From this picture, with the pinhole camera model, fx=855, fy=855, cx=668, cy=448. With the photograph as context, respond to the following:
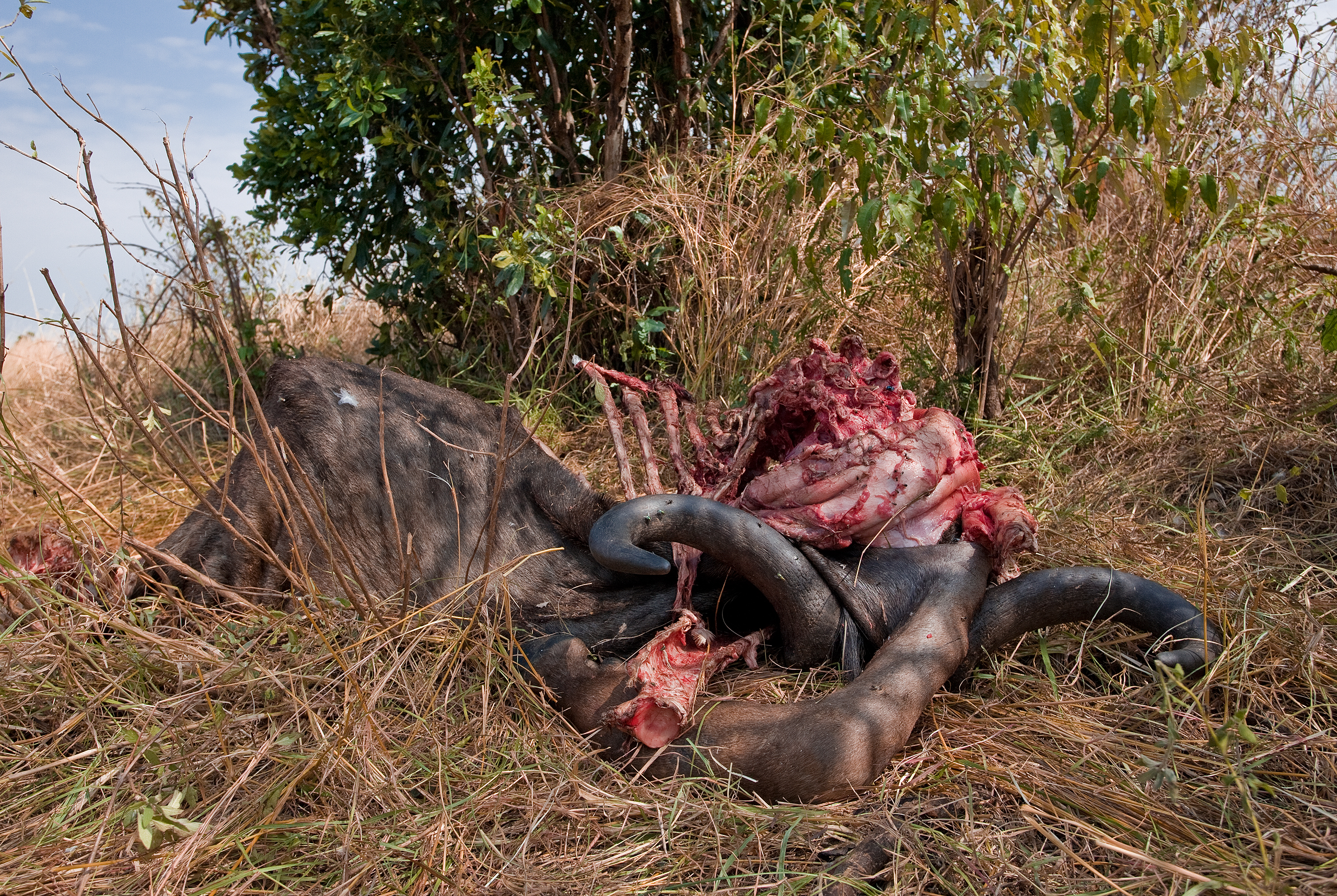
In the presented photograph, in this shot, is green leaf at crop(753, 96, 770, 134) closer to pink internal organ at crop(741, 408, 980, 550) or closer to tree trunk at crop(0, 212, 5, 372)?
pink internal organ at crop(741, 408, 980, 550)

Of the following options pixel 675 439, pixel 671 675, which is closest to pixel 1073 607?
pixel 671 675

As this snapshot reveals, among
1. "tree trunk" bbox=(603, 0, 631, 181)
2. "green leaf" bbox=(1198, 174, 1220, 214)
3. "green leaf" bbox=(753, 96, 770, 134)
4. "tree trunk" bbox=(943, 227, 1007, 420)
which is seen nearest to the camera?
"green leaf" bbox=(1198, 174, 1220, 214)

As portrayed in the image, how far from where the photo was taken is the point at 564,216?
394 cm

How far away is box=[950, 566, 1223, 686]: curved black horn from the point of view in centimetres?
221

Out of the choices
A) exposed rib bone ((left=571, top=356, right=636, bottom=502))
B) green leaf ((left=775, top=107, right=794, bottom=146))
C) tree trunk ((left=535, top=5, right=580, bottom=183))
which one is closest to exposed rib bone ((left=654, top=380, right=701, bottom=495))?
exposed rib bone ((left=571, top=356, right=636, bottom=502))

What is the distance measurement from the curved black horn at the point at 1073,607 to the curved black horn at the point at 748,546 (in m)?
0.39

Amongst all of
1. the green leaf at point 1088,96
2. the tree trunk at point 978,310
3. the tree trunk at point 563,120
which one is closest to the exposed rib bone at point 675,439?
the tree trunk at point 978,310

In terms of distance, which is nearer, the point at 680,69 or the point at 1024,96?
the point at 1024,96

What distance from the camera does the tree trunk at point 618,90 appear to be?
390 cm

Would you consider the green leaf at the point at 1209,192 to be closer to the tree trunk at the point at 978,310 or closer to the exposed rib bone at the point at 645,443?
the tree trunk at the point at 978,310

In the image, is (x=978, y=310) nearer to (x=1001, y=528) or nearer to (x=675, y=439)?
(x=1001, y=528)

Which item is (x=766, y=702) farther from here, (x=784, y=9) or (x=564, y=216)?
(x=784, y=9)

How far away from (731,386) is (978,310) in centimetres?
109

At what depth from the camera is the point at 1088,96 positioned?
2.54 metres
